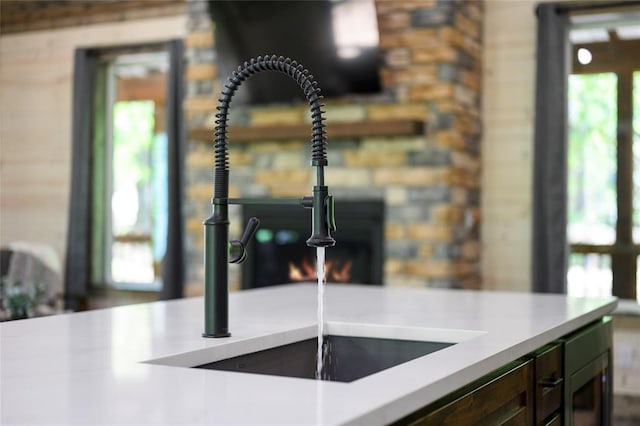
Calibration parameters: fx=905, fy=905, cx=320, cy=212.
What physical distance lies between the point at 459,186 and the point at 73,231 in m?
3.05

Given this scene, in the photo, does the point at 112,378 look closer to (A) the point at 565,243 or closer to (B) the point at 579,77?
(A) the point at 565,243

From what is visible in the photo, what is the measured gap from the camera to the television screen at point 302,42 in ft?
16.6

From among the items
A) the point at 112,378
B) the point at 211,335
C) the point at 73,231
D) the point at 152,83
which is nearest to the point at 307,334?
the point at 211,335

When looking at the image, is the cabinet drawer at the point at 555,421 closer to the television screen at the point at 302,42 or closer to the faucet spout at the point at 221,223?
the faucet spout at the point at 221,223

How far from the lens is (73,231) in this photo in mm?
6652

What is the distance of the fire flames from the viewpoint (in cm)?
533

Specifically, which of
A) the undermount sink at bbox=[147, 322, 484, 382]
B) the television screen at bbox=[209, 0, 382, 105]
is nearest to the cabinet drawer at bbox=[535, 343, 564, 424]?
the undermount sink at bbox=[147, 322, 484, 382]

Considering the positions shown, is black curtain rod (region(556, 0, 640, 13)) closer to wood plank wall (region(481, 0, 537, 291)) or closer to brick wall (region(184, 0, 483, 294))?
wood plank wall (region(481, 0, 537, 291))

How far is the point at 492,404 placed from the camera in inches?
66.0

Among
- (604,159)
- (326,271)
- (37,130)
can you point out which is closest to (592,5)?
(604,159)

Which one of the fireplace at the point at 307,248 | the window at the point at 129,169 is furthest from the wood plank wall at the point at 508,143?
the window at the point at 129,169

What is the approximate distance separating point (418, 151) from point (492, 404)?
3.43 meters

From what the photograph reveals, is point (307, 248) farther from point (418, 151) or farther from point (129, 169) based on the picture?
point (129, 169)

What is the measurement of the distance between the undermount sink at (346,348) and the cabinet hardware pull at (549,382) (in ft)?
0.68
